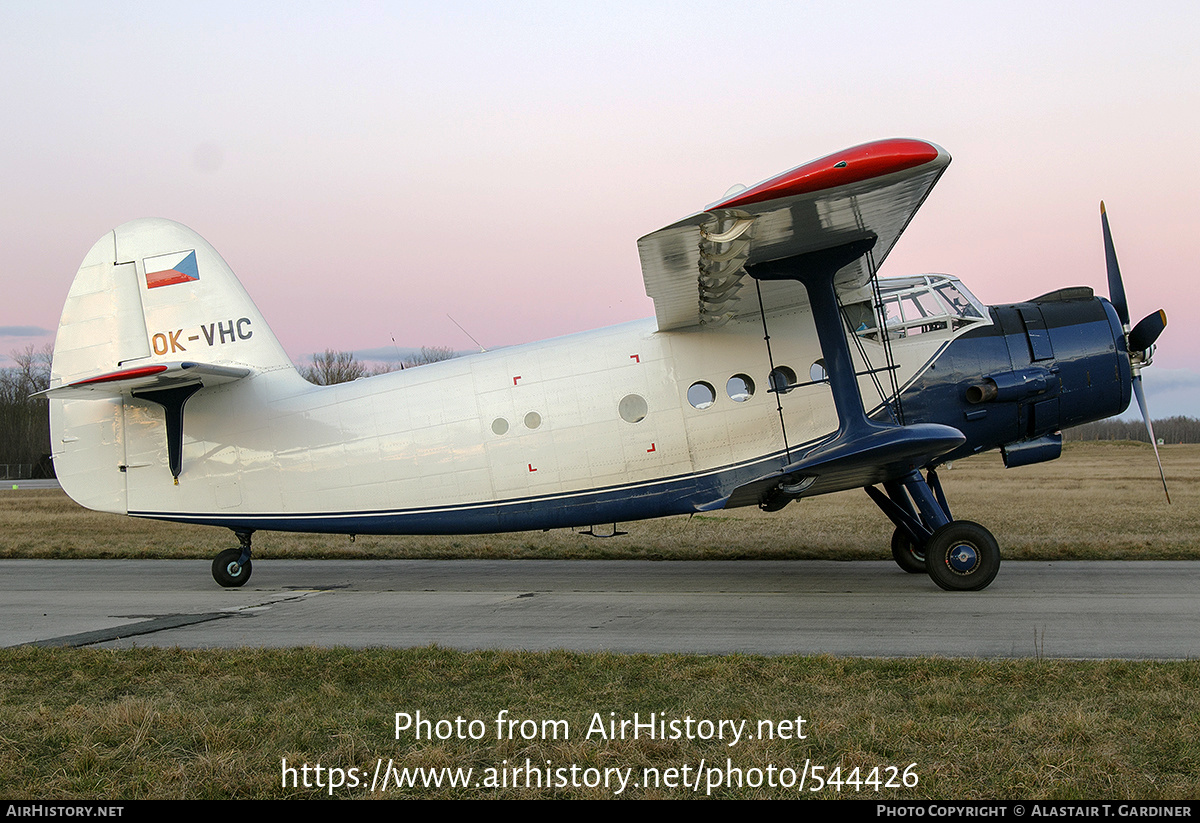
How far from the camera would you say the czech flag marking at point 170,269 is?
40.3ft

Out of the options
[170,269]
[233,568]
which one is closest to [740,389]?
[233,568]

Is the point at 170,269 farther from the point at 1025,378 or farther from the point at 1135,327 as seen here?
the point at 1135,327

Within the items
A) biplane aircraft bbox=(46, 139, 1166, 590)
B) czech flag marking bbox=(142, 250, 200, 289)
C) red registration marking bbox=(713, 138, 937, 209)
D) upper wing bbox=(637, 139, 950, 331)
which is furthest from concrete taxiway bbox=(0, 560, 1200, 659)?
czech flag marking bbox=(142, 250, 200, 289)

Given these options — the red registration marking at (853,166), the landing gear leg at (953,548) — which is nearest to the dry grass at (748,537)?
the landing gear leg at (953,548)

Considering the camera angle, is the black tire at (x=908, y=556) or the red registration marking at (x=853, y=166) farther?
the black tire at (x=908, y=556)

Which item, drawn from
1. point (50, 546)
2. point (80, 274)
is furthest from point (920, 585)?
point (50, 546)

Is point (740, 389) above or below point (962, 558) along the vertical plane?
above

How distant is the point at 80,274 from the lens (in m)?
12.3

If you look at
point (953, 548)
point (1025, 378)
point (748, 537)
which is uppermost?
point (1025, 378)

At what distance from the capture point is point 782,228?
28.8 feet

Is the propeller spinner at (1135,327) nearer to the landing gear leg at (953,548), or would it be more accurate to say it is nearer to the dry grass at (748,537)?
the landing gear leg at (953,548)

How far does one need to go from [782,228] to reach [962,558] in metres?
4.52

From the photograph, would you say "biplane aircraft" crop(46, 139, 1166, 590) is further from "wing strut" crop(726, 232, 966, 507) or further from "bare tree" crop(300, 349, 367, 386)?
"bare tree" crop(300, 349, 367, 386)

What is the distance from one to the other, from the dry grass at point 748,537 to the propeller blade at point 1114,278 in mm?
4364
